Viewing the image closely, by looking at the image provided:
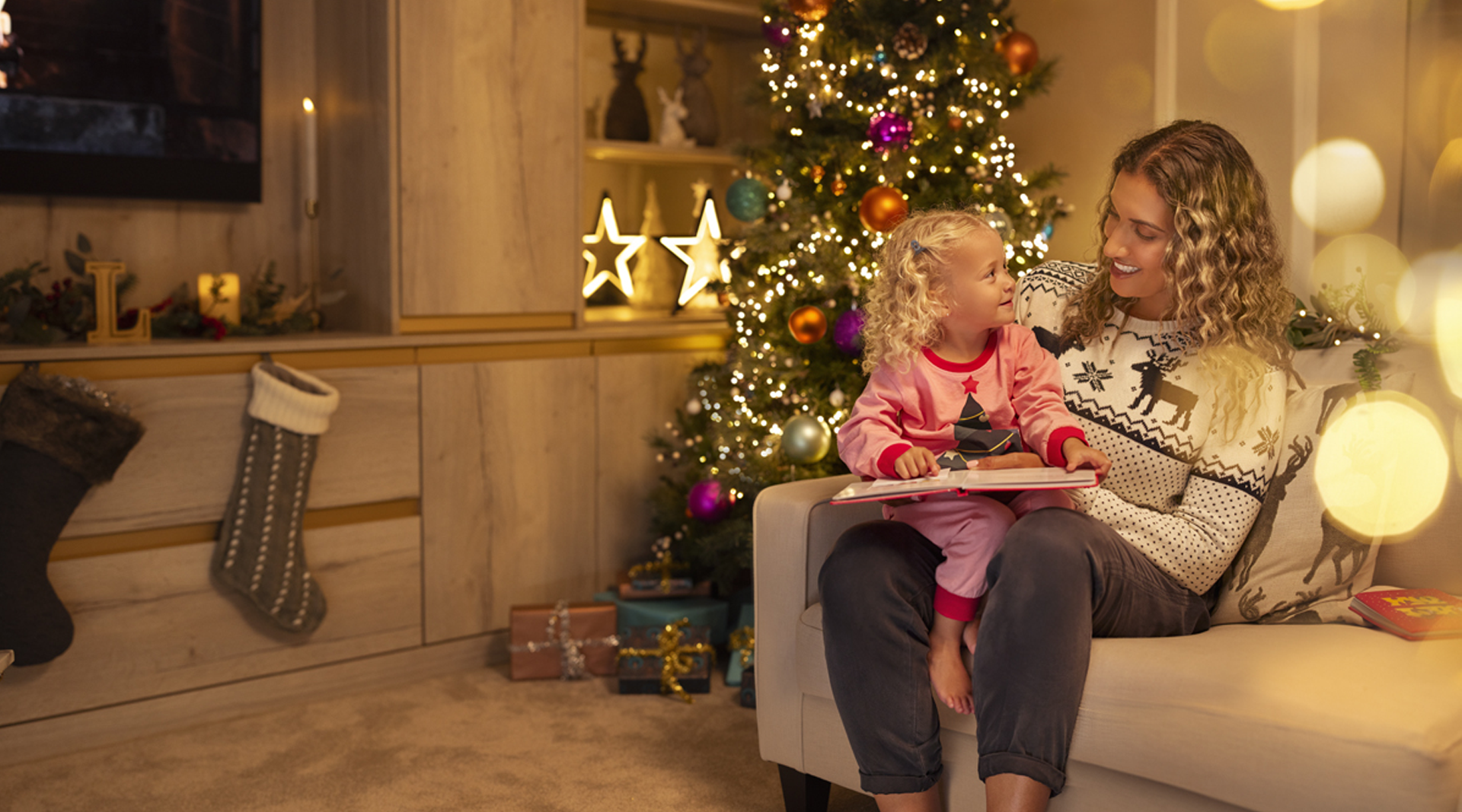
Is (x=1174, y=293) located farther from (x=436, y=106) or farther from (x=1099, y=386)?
(x=436, y=106)

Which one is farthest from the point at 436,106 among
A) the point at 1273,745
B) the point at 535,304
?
the point at 1273,745

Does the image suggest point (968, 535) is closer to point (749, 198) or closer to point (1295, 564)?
point (1295, 564)

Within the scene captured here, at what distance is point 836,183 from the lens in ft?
9.31

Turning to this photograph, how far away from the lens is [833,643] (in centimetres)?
170

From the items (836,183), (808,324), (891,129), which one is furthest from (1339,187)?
(808,324)

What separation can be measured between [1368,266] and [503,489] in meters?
2.11

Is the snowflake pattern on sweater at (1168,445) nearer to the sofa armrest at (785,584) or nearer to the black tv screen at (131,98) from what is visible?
the sofa armrest at (785,584)

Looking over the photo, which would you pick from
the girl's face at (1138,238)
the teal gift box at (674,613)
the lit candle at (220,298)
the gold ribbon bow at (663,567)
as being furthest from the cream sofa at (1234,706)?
the lit candle at (220,298)

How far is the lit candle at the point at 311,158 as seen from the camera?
2.97m

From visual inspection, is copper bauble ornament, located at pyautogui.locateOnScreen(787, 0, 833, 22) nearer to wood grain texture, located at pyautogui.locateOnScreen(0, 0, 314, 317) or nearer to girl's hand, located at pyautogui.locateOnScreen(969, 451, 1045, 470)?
wood grain texture, located at pyautogui.locateOnScreen(0, 0, 314, 317)

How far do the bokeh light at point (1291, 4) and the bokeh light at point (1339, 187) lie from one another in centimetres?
33

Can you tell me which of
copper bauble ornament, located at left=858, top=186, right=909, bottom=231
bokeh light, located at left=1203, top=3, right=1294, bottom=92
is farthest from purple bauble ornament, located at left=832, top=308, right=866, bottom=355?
bokeh light, located at left=1203, top=3, right=1294, bottom=92

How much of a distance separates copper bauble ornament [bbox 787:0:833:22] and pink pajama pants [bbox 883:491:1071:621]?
1.51 metres

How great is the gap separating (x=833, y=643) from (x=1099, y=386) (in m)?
0.60
